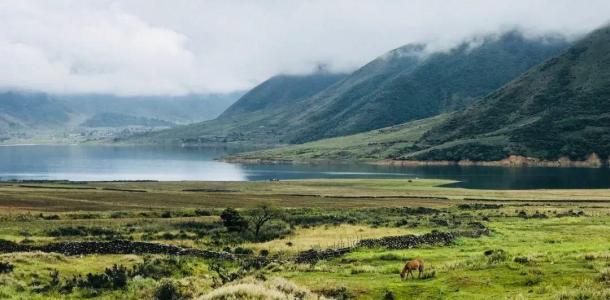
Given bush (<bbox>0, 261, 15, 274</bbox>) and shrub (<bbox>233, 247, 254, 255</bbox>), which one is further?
shrub (<bbox>233, 247, 254, 255</bbox>)

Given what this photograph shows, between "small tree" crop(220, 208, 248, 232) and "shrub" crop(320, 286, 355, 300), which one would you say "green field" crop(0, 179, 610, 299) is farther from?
"small tree" crop(220, 208, 248, 232)

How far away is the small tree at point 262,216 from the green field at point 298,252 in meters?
0.53

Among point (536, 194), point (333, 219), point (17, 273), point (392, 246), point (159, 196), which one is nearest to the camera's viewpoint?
point (17, 273)

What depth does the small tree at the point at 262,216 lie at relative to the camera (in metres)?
64.8

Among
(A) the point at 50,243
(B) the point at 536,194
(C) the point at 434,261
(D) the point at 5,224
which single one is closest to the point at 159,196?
(D) the point at 5,224

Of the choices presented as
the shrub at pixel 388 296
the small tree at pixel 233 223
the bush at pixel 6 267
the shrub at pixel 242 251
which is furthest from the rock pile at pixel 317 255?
the bush at pixel 6 267

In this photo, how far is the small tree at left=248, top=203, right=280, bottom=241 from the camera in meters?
64.8

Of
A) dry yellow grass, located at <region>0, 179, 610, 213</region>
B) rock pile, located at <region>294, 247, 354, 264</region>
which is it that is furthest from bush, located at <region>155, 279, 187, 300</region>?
dry yellow grass, located at <region>0, 179, 610, 213</region>

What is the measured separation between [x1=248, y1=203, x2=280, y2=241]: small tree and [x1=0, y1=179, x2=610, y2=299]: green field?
1.73 ft

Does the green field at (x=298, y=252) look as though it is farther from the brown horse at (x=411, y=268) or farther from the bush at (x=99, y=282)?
the brown horse at (x=411, y=268)

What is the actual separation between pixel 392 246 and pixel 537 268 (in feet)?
58.4

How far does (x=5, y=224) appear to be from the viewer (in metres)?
67.8

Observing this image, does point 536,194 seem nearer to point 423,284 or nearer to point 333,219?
point 333,219

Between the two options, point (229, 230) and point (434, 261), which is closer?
point (434, 261)
